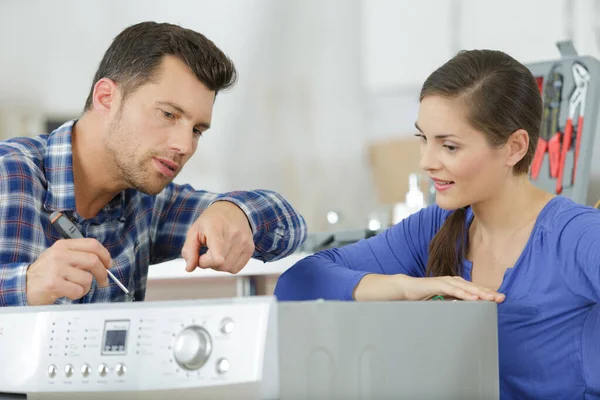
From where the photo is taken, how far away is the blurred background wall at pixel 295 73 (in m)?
3.42

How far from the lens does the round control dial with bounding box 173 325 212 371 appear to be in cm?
73

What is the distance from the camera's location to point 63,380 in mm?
788

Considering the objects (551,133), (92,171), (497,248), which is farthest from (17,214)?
(551,133)

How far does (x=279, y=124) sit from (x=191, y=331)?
3.00 meters

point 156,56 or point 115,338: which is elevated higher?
point 156,56

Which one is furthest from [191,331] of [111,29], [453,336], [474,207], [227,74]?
[111,29]

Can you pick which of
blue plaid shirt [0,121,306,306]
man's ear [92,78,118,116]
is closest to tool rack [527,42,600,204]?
blue plaid shirt [0,121,306,306]

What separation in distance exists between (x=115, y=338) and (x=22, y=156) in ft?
2.10

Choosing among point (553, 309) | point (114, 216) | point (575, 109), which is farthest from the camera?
point (575, 109)

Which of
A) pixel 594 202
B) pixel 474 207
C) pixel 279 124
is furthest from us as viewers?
pixel 279 124

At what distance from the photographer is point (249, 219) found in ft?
4.17

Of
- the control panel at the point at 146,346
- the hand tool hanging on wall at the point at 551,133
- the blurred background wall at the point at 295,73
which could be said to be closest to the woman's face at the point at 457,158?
the control panel at the point at 146,346

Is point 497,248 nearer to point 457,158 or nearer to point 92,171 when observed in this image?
point 457,158

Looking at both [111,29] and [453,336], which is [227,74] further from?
[111,29]
